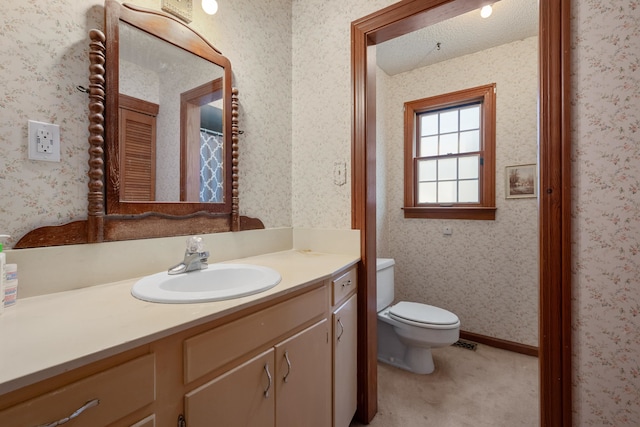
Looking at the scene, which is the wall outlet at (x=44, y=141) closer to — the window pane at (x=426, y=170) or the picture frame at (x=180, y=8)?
the picture frame at (x=180, y=8)

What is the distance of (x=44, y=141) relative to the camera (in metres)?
0.90

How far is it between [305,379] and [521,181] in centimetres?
227

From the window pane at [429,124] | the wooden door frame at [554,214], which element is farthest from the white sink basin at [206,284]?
the window pane at [429,124]

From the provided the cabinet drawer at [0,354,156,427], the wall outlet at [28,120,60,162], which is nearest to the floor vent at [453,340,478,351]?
the cabinet drawer at [0,354,156,427]

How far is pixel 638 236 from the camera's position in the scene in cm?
93

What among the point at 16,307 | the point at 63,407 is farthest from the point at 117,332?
the point at 16,307

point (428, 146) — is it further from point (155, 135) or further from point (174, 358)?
point (174, 358)

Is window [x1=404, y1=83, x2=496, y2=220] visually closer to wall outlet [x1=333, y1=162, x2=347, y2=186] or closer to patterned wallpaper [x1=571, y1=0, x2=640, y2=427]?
wall outlet [x1=333, y1=162, x2=347, y2=186]

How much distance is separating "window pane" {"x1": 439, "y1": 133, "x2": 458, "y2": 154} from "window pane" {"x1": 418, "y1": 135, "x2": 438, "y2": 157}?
56 millimetres

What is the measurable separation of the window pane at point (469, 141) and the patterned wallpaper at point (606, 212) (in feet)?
5.28

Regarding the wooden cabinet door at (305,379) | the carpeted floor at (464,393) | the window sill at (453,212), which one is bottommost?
the carpeted floor at (464,393)

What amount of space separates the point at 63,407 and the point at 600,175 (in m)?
1.59

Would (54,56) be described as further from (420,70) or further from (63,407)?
(420,70)

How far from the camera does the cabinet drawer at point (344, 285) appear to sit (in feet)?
4.13
